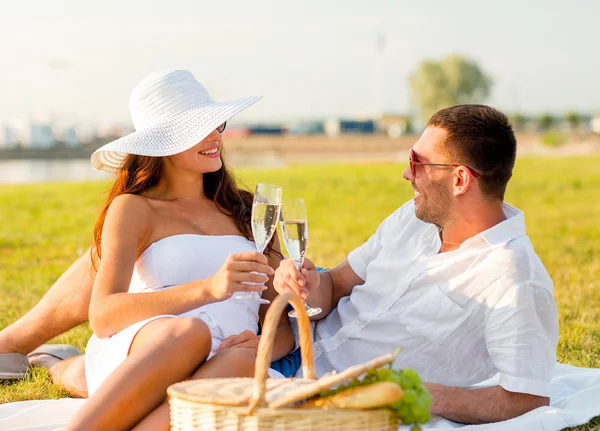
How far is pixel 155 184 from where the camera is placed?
179 inches

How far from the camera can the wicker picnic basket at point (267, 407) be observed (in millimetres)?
2734

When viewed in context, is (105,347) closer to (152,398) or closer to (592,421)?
(152,398)

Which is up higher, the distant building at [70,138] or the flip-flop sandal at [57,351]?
the flip-flop sandal at [57,351]

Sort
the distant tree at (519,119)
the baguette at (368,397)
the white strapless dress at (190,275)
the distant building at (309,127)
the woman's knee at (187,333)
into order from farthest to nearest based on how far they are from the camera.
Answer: the distant building at (309,127) < the distant tree at (519,119) < the white strapless dress at (190,275) < the woman's knee at (187,333) < the baguette at (368,397)

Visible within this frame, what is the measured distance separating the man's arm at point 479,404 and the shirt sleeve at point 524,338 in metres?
0.08

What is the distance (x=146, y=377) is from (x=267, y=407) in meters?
0.84

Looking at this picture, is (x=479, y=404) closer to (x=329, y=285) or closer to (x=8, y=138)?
(x=329, y=285)

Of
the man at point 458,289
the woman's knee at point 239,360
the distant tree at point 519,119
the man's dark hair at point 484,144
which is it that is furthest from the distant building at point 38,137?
the woman's knee at point 239,360

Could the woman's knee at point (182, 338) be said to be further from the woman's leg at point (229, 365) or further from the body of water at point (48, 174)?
the body of water at point (48, 174)

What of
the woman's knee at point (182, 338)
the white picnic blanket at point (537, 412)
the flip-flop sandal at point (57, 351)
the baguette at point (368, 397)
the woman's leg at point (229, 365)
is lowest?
the flip-flop sandal at point (57, 351)

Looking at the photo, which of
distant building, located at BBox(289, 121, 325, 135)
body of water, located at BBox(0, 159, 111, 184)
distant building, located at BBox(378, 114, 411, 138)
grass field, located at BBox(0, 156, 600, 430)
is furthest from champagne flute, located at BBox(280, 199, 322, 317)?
distant building, located at BBox(289, 121, 325, 135)

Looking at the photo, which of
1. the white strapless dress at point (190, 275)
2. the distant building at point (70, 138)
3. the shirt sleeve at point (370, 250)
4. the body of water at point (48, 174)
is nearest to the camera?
the white strapless dress at point (190, 275)

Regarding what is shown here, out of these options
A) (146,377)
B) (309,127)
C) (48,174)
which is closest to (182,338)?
(146,377)

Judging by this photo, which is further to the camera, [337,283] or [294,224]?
[337,283]
